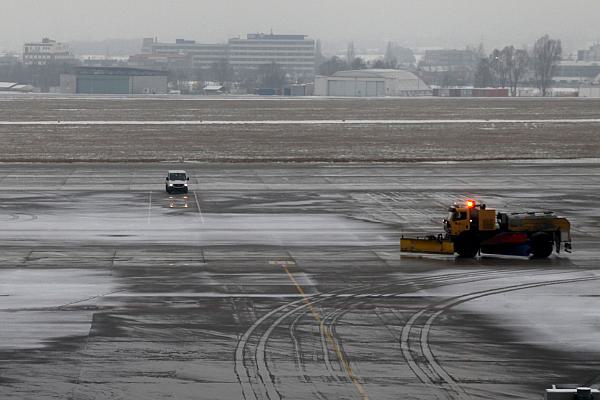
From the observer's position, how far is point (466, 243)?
4453cm

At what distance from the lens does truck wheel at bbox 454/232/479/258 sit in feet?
146

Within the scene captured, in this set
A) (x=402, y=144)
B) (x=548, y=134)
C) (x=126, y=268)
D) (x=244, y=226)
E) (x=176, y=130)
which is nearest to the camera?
(x=126, y=268)

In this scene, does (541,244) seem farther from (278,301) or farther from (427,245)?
(278,301)

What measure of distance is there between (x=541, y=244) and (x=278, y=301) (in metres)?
12.9

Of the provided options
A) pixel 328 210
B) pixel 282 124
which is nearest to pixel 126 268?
pixel 328 210

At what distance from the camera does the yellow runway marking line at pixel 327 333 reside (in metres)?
26.3

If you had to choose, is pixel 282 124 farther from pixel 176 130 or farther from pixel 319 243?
pixel 319 243

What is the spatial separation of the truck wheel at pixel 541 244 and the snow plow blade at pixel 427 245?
9.66ft

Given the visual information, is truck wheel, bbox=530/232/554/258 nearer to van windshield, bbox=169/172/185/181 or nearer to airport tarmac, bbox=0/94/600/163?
van windshield, bbox=169/172/185/181

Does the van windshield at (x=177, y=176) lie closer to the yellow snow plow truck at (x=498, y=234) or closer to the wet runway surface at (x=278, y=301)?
the wet runway surface at (x=278, y=301)

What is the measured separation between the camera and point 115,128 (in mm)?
130625

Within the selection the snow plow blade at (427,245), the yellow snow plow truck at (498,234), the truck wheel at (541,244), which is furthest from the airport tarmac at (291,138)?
the truck wheel at (541,244)

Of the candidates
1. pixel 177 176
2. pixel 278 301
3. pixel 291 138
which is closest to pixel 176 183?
pixel 177 176

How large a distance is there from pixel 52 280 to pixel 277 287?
23.7 feet
